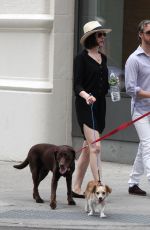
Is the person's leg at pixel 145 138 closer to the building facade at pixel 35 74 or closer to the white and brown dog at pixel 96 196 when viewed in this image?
the white and brown dog at pixel 96 196

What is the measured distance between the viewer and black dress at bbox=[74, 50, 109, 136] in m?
8.91

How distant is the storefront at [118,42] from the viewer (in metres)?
11.5

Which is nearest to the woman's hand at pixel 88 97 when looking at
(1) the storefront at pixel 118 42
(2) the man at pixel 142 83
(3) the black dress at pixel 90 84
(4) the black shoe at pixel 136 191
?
(3) the black dress at pixel 90 84

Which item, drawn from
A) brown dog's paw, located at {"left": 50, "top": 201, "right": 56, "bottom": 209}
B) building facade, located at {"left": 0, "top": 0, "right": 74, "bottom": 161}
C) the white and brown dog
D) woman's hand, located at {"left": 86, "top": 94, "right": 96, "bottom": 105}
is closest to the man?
woman's hand, located at {"left": 86, "top": 94, "right": 96, "bottom": 105}

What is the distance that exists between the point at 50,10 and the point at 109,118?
69.9 inches

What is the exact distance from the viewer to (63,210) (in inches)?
335

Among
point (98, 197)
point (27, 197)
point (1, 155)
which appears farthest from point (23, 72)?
point (98, 197)

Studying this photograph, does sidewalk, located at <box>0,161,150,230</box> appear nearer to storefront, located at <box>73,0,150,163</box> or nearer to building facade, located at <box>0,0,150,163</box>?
storefront, located at <box>73,0,150,163</box>

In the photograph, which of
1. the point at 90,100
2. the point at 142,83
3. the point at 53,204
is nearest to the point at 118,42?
the point at 142,83

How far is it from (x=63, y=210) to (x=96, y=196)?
2.04 ft

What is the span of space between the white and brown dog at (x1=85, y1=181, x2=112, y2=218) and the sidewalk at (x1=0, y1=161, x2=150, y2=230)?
9cm

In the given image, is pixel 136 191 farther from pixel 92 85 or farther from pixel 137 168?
pixel 92 85

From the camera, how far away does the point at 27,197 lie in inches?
364

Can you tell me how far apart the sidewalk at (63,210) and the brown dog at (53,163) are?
0.17m
